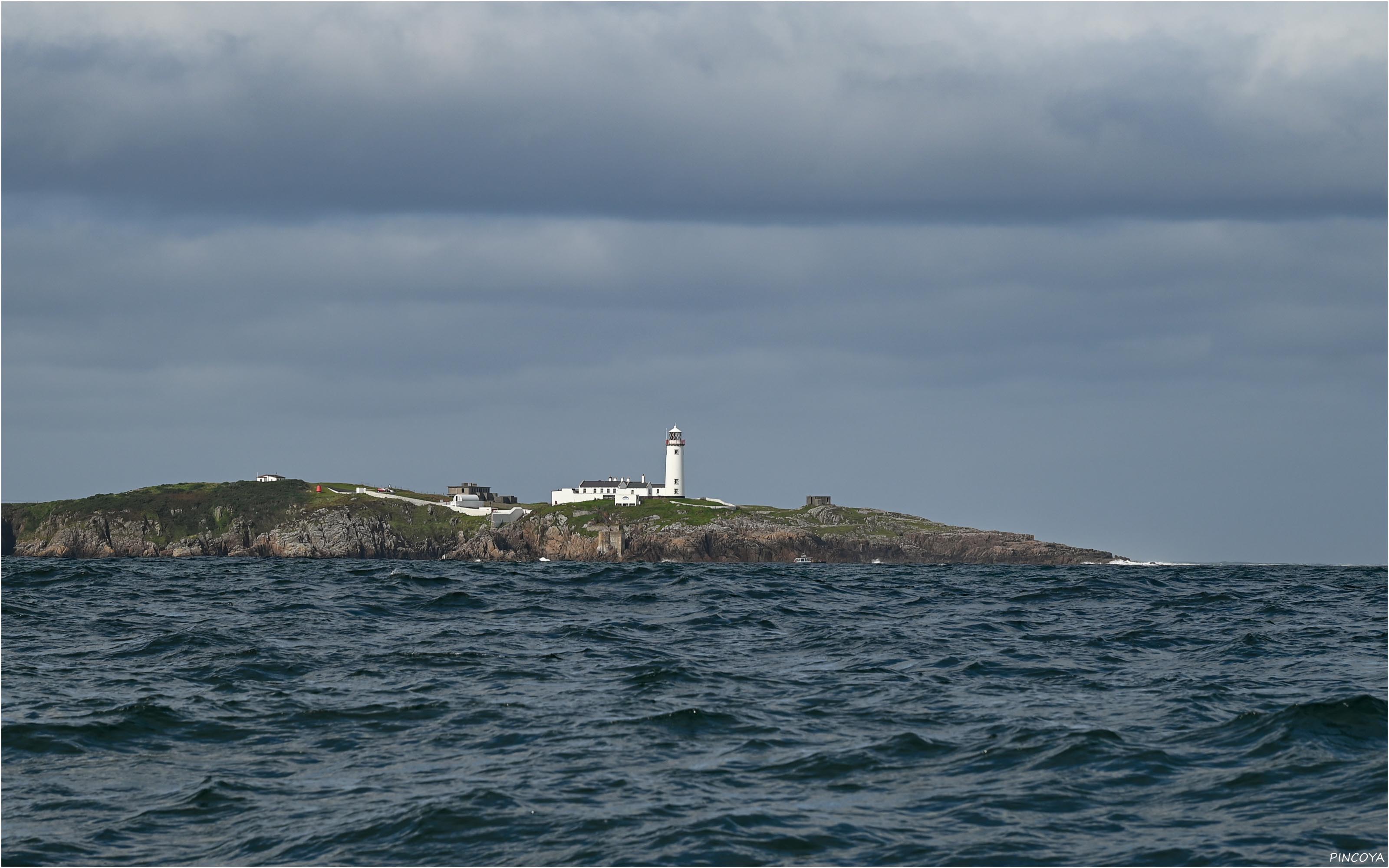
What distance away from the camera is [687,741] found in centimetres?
2055

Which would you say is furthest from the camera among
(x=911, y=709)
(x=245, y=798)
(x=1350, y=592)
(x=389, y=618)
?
(x=1350, y=592)

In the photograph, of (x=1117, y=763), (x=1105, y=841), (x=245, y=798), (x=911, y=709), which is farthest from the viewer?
(x=911, y=709)

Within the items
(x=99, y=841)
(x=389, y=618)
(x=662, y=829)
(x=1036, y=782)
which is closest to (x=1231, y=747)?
(x=1036, y=782)

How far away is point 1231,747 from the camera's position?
1973 centimetres

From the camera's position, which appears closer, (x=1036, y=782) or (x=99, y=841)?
(x=99, y=841)

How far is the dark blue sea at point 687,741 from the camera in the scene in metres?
15.6

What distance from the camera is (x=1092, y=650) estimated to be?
31.4 m

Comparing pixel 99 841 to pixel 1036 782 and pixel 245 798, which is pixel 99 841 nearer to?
pixel 245 798

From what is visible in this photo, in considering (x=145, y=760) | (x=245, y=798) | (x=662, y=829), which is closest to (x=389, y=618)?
(x=145, y=760)

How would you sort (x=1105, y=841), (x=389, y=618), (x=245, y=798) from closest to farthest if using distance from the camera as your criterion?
1. (x=1105, y=841)
2. (x=245, y=798)
3. (x=389, y=618)

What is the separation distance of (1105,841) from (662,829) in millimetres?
5446

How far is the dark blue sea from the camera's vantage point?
15.6 metres

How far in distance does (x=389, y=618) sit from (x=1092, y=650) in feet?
66.7

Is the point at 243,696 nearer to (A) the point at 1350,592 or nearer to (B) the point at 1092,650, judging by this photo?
(B) the point at 1092,650
